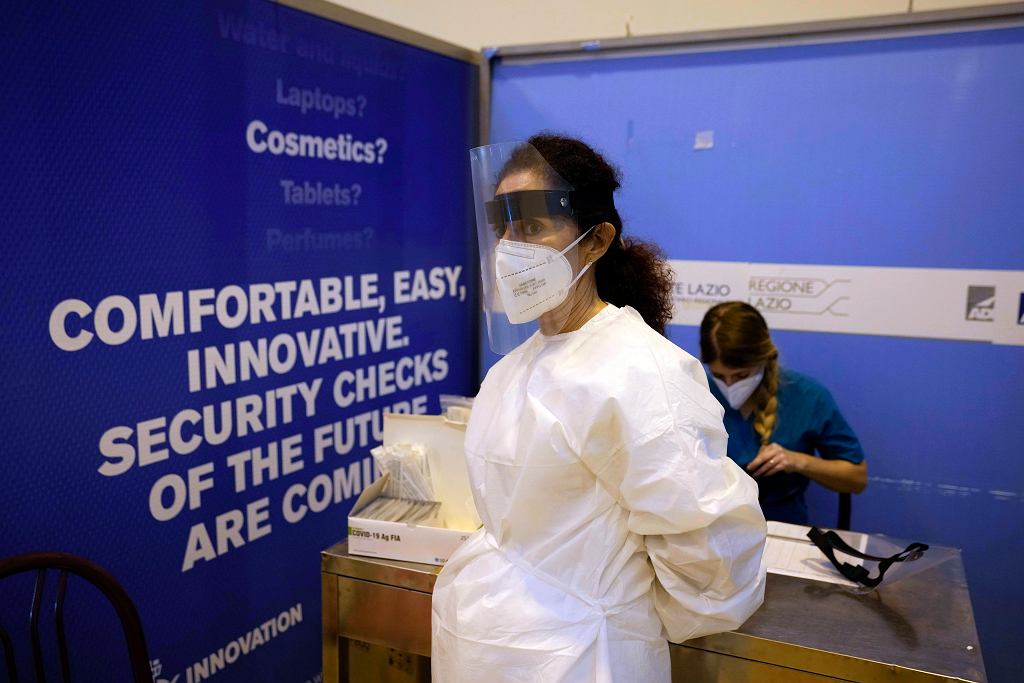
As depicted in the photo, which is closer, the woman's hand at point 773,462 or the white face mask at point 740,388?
the woman's hand at point 773,462

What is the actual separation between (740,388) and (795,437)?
22 cm

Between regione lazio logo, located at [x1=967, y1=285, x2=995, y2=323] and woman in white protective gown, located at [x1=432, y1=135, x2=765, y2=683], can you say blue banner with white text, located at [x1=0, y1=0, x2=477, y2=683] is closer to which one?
woman in white protective gown, located at [x1=432, y1=135, x2=765, y2=683]

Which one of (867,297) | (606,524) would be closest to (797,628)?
(606,524)

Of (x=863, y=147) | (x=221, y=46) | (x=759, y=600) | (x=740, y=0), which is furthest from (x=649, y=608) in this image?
(x=740, y=0)

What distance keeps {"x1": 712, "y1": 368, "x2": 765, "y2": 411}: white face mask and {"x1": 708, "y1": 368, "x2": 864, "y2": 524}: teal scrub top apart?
0.06 meters

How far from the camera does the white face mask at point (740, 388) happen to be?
2.09 metres

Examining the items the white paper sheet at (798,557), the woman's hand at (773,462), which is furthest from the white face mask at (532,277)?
the woman's hand at (773,462)

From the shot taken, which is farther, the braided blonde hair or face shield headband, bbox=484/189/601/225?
the braided blonde hair

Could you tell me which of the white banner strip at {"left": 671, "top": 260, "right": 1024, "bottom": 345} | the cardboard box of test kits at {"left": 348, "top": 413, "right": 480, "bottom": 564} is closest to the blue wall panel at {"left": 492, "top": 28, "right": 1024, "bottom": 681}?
the white banner strip at {"left": 671, "top": 260, "right": 1024, "bottom": 345}

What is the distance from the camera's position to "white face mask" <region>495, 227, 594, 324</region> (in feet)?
4.24

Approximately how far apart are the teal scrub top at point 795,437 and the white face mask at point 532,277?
104cm

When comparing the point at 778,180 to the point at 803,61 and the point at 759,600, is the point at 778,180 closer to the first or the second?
the point at 803,61

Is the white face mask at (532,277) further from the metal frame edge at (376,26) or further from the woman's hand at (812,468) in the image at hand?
the metal frame edge at (376,26)

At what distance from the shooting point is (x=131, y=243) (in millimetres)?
1684
